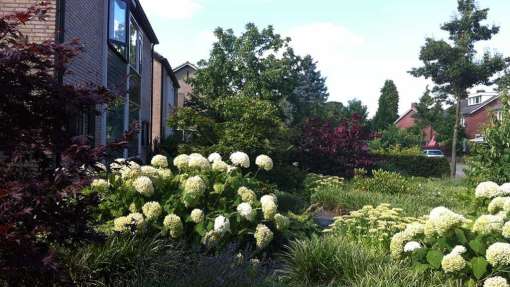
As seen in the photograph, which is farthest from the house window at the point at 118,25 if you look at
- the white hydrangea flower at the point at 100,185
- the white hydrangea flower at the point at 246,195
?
the white hydrangea flower at the point at 246,195

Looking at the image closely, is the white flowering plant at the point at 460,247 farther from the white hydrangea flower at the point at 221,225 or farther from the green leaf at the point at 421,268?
the white hydrangea flower at the point at 221,225

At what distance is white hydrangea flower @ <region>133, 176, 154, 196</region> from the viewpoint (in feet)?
20.0

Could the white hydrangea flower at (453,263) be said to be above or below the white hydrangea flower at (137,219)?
below

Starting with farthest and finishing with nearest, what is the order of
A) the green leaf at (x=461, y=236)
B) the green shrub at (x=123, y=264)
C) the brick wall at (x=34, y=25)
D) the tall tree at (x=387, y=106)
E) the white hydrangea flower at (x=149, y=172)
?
the tall tree at (x=387, y=106) < the brick wall at (x=34, y=25) < the white hydrangea flower at (x=149, y=172) < the green leaf at (x=461, y=236) < the green shrub at (x=123, y=264)

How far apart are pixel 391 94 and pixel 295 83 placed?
50.1 meters

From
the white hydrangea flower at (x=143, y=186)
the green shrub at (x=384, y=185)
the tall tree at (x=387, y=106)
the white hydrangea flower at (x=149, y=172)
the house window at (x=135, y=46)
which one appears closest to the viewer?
the white hydrangea flower at (x=143, y=186)

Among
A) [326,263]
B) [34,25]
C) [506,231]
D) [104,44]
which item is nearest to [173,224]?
[326,263]

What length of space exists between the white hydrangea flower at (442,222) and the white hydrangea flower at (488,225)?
138 mm

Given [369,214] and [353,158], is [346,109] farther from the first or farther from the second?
[369,214]

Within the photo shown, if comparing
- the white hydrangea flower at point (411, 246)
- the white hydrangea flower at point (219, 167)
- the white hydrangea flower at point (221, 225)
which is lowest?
the white hydrangea flower at point (411, 246)

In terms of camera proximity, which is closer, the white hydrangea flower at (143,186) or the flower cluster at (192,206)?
the flower cluster at (192,206)

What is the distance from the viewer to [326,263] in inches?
229

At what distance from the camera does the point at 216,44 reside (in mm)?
28828

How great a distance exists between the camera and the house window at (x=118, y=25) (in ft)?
49.7
